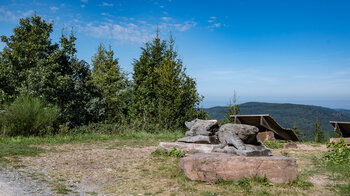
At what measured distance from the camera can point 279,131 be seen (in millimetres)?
10336

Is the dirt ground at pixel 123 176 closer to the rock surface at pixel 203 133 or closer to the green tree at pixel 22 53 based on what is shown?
the rock surface at pixel 203 133

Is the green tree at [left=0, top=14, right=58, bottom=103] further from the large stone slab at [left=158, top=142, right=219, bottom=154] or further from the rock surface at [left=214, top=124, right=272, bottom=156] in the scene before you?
the rock surface at [left=214, top=124, right=272, bottom=156]

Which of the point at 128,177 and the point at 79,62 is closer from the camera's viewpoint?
the point at 128,177

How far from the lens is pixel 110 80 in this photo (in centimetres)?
2114

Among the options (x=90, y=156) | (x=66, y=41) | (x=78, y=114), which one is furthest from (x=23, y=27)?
(x=90, y=156)

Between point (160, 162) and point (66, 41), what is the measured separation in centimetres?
1089

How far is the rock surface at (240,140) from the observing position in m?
5.05

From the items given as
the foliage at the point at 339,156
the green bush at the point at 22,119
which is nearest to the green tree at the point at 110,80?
the green bush at the point at 22,119

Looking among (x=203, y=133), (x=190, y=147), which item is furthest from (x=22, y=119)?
(x=203, y=133)

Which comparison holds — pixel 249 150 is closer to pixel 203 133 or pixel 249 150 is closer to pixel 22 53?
pixel 203 133

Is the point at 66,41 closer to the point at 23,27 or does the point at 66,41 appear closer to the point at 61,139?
the point at 23,27

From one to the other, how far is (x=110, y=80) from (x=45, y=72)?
29.5 feet

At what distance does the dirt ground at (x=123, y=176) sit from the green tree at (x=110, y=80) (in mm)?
11045

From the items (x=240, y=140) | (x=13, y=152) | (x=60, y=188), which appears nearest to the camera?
(x=60, y=188)
